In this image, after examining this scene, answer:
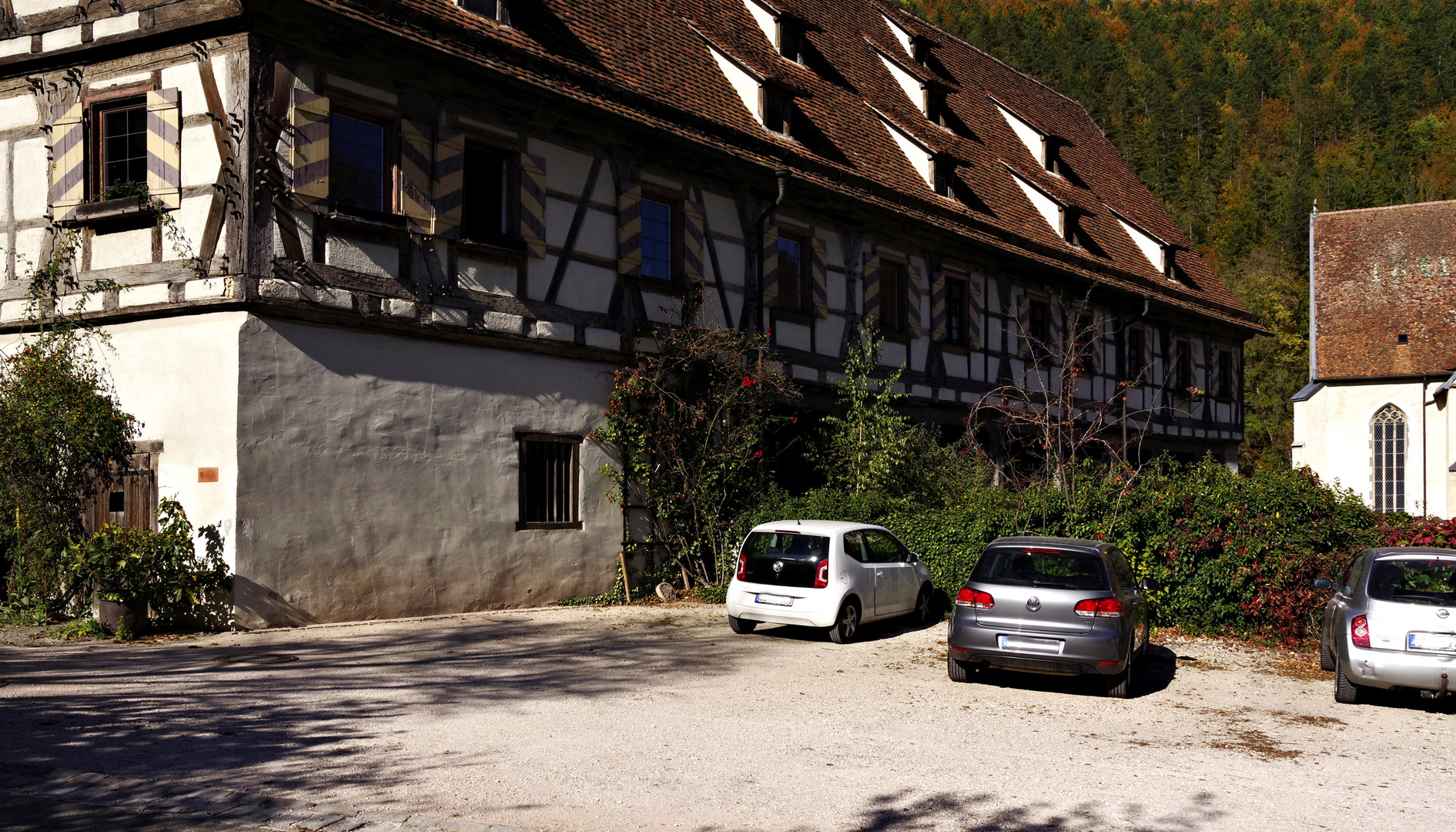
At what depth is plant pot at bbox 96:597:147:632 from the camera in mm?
12938

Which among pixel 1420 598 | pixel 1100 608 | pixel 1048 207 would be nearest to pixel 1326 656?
pixel 1420 598

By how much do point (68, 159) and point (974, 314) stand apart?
57.3 feet

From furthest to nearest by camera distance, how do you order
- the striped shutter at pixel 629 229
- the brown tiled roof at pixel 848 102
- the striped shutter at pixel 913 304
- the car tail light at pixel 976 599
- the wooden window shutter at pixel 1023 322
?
the wooden window shutter at pixel 1023 322, the striped shutter at pixel 913 304, the striped shutter at pixel 629 229, the brown tiled roof at pixel 848 102, the car tail light at pixel 976 599

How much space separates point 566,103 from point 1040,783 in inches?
475

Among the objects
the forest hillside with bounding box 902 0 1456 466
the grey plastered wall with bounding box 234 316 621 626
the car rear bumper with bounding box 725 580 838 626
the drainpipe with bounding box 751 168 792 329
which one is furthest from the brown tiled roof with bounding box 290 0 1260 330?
the forest hillside with bounding box 902 0 1456 466

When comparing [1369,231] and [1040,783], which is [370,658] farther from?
[1369,231]

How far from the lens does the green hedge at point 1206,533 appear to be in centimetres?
1468

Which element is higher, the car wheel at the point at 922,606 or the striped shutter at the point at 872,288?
the striped shutter at the point at 872,288

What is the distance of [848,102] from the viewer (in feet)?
83.3

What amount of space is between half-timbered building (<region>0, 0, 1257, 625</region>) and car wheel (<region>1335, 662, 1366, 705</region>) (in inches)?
388

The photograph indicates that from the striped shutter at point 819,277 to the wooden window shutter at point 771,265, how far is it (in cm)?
91

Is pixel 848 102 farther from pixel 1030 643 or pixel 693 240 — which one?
pixel 1030 643

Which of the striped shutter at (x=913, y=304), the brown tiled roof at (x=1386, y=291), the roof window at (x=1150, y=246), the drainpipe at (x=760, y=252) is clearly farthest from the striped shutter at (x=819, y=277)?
the brown tiled roof at (x=1386, y=291)

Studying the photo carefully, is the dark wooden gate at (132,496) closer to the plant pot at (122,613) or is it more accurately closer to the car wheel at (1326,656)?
the plant pot at (122,613)
